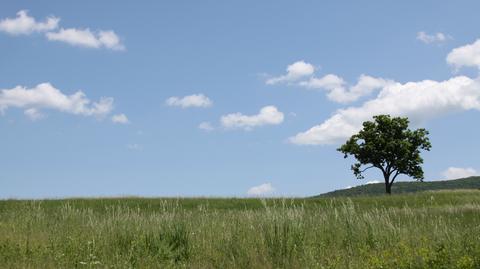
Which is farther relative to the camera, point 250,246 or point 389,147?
point 389,147

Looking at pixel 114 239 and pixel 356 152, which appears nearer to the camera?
pixel 114 239

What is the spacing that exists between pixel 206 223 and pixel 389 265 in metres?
5.47

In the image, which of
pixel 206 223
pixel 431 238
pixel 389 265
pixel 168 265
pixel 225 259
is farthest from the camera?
pixel 206 223

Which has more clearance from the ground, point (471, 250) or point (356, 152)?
point (356, 152)

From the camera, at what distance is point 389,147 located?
55031 mm

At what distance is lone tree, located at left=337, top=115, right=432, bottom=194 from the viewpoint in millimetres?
55781

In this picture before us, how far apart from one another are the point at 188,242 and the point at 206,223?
2.62m

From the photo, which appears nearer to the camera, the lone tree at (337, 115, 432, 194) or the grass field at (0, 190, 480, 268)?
the grass field at (0, 190, 480, 268)

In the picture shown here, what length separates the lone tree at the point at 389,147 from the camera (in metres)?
55.8

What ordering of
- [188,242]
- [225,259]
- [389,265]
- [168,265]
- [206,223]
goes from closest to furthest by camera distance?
[389,265]
[168,265]
[225,259]
[188,242]
[206,223]

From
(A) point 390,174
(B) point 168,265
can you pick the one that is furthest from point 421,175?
(B) point 168,265

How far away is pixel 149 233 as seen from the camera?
31.5 ft

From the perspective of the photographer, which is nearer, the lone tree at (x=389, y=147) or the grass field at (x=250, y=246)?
the grass field at (x=250, y=246)

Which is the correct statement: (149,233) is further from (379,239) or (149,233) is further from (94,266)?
(379,239)
